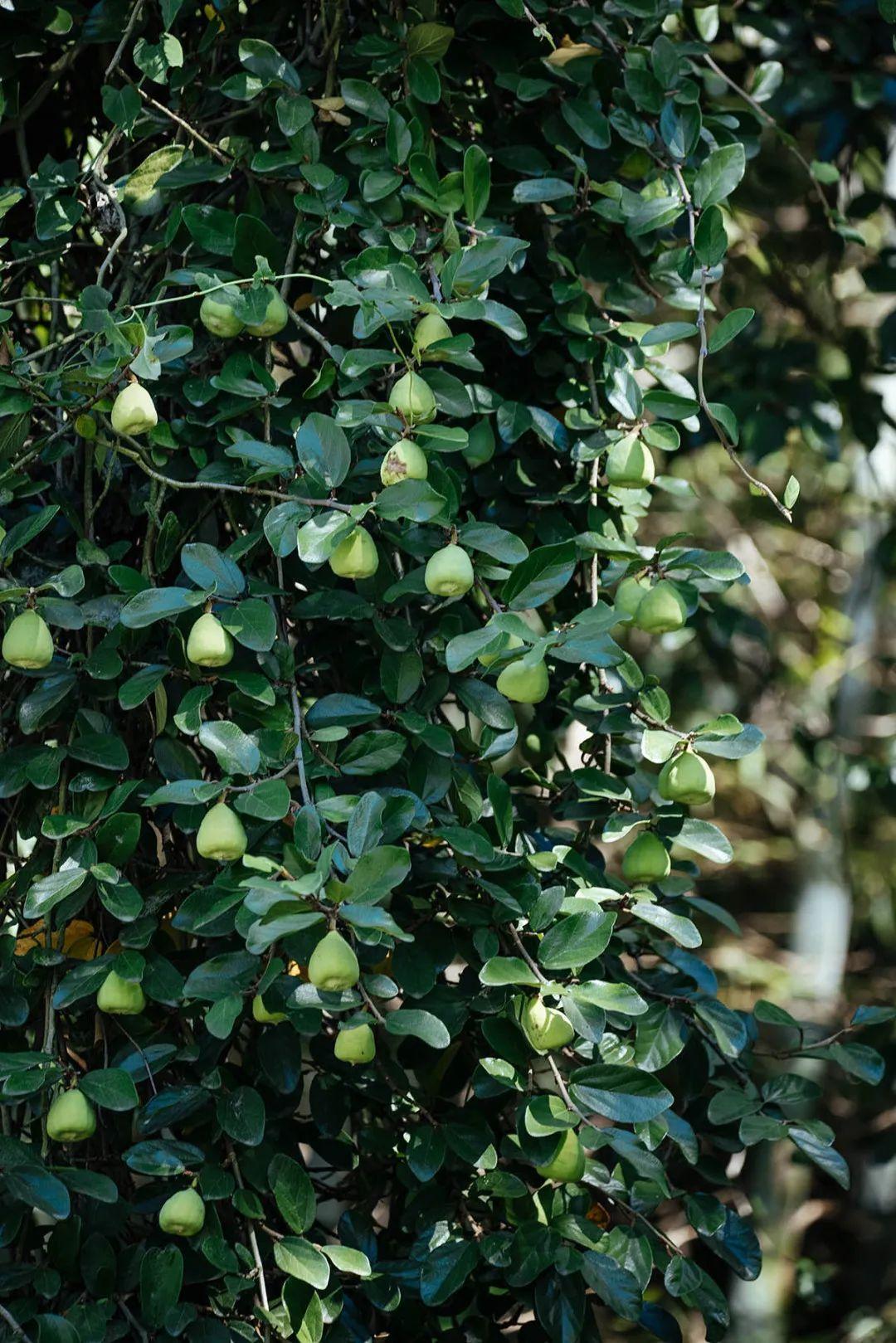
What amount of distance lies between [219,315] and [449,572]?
0.21 metres

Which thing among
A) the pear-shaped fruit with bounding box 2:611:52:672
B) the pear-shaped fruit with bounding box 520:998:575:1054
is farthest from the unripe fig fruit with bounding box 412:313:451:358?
the pear-shaped fruit with bounding box 520:998:575:1054

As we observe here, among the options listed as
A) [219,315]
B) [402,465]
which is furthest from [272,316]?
[402,465]

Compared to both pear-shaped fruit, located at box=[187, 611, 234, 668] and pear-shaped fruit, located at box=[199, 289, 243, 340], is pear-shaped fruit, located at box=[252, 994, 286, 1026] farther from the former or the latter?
pear-shaped fruit, located at box=[199, 289, 243, 340]

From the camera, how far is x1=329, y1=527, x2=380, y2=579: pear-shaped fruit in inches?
26.5

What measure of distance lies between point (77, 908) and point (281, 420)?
308 mm

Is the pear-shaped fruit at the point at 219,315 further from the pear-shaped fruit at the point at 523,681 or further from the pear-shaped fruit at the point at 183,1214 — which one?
the pear-shaped fruit at the point at 183,1214

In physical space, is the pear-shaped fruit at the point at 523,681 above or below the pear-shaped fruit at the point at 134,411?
below

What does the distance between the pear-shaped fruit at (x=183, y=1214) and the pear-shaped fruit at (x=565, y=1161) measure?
19cm

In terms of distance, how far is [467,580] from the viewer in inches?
26.4

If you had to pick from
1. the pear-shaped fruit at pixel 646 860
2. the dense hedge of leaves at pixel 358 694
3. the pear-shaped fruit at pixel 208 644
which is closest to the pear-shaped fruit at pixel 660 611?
the dense hedge of leaves at pixel 358 694

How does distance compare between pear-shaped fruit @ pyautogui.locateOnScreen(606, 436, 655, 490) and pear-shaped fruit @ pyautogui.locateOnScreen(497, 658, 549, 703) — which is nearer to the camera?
pear-shaped fruit @ pyautogui.locateOnScreen(497, 658, 549, 703)

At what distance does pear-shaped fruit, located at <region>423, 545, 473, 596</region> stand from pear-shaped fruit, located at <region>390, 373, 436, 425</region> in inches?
2.9

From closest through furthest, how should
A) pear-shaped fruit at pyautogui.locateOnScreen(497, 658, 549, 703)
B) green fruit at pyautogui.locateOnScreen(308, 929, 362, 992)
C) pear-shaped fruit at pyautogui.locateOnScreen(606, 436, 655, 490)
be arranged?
green fruit at pyautogui.locateOnScreen(308, 929, 362, 992), pear-shaped fruit at pyautogui.locateOnScreen(497, 658, 549, 703), pear-shaped fruit at pyautogui.locateOnScreen(606, 436, 655, 490)

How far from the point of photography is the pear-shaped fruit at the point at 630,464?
0.80m
